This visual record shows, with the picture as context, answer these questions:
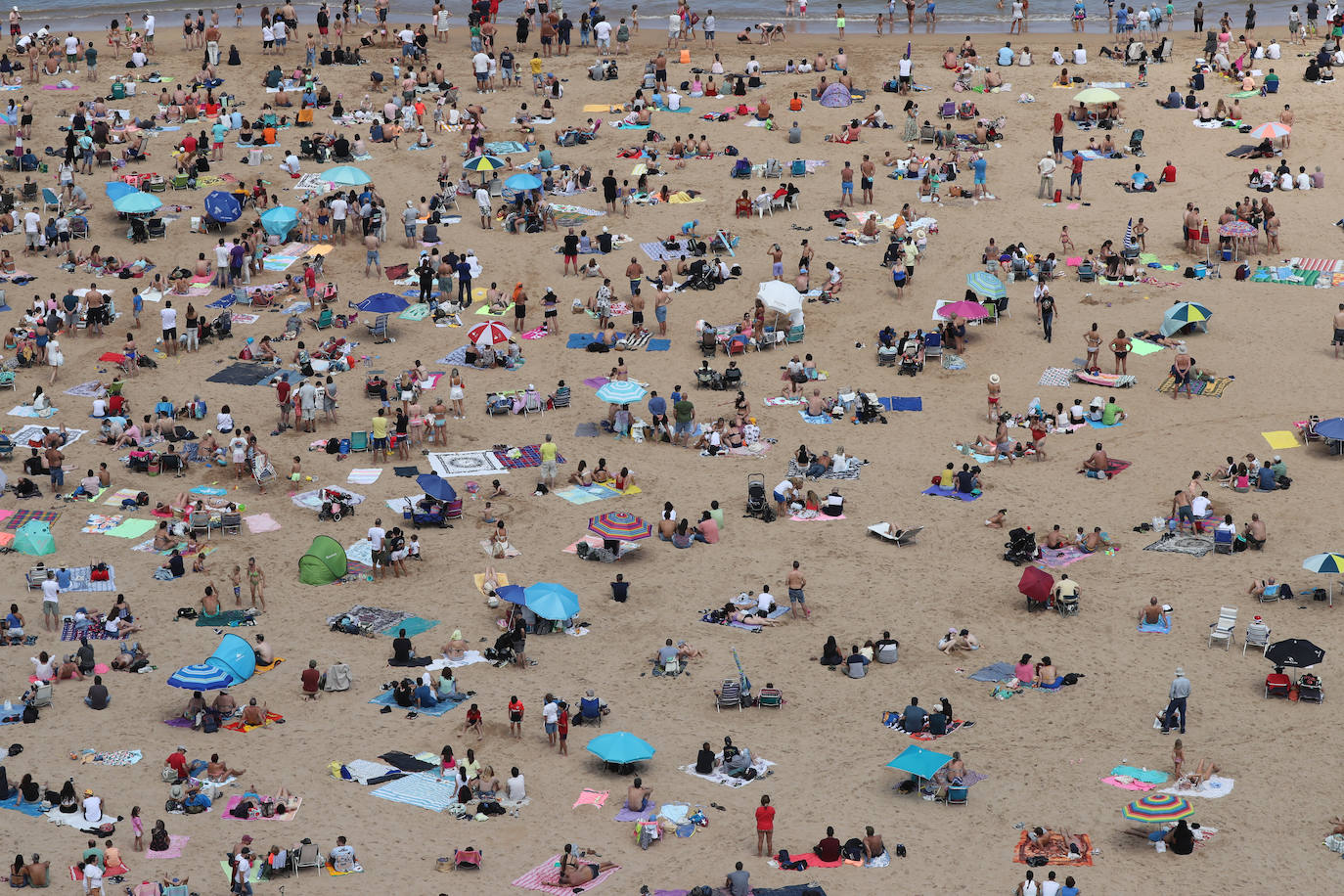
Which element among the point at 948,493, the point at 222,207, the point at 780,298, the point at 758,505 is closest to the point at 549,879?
the point at 758,505

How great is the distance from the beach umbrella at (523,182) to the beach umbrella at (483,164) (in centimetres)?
141

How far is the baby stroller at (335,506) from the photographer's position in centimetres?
3797

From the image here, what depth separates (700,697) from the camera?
31797 millimetres

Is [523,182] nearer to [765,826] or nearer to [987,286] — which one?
[987,286]

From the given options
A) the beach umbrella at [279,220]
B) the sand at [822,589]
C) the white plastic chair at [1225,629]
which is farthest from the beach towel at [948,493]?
the beach umbrella at [279,220]

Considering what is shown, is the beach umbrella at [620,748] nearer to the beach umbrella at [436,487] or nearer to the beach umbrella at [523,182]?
the beach umbrella at [436,487]

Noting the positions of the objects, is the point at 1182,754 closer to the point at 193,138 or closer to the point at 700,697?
the point at 700,697

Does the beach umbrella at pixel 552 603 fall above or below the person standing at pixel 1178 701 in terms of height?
above

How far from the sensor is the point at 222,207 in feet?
165

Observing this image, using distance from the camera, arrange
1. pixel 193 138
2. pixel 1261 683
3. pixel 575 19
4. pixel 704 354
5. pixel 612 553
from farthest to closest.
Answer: pixel 575 19, pixel 193 138, pixel 704 354, pixel 612 553, pixel 1261 683

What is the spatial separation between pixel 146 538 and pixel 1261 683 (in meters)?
20.6

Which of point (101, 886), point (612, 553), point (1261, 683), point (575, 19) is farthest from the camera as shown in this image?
point (575, 19)

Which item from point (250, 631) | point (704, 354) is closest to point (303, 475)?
point (250, 631)

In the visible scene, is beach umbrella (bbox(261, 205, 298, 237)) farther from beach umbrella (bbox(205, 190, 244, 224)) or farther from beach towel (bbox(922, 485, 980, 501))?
beach towel (bbox(922, 485, 980, 501))
